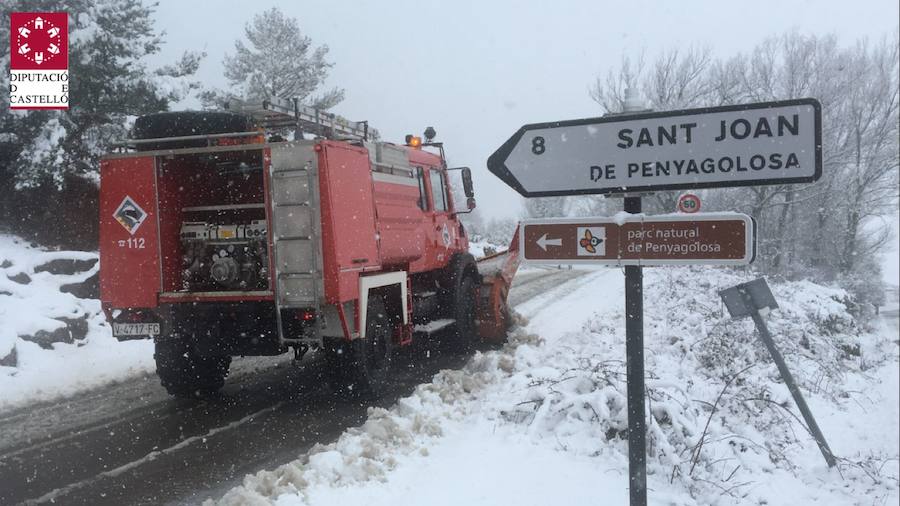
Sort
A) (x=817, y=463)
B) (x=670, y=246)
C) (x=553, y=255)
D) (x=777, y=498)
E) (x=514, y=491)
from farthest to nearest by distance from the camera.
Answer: (x=817, y=463) < (x=777, y=498) < (x=514, y=491) < (x=553, y=255) < (x=670, y=246)

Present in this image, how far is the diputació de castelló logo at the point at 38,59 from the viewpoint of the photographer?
11859 mm

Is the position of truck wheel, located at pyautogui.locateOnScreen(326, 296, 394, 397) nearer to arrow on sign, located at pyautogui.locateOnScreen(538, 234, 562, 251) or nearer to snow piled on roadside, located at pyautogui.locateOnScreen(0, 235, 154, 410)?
snow piled on roadside, located at pyautogui.locateOnScreen(0, 235, 154, 410)

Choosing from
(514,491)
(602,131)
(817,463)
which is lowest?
(817,463)

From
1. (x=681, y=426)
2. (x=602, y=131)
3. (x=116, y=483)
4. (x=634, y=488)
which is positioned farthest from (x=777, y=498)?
(x=116, y=483)

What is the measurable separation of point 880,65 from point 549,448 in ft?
69.4

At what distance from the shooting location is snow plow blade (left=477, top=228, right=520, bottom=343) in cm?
1038

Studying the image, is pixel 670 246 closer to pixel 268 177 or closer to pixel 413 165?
pixel 268 177

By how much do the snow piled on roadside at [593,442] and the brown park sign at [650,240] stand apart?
929mm

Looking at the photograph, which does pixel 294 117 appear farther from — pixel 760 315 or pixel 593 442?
pixel 760 315

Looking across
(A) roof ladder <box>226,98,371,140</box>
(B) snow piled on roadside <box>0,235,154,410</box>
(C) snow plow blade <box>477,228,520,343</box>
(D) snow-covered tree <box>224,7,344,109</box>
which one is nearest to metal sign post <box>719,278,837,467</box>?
(A) roof ladder <box>226,98,371,140</box>

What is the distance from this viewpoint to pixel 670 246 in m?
2.99

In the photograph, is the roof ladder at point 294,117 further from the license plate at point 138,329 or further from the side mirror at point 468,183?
the license plate at point 138,329

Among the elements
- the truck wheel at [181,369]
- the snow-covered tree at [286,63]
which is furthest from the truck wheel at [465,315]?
the snow-covered tree at [286,63]

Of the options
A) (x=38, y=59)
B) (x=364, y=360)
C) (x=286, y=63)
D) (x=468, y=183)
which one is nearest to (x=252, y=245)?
(x=364, y=360)
